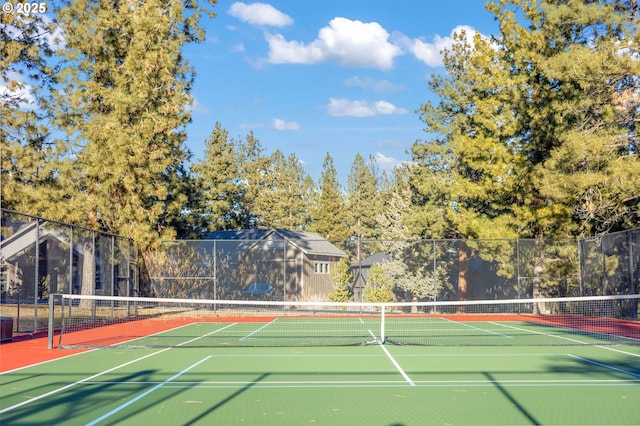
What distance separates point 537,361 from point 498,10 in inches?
943

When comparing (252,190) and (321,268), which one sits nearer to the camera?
(321,268)

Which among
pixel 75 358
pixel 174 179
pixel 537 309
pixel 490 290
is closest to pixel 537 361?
pixel 75 358

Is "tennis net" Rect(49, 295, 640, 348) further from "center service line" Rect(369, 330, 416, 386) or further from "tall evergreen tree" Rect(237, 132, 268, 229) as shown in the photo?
"tall evergreen tree" Rect(237, 132, 268, 229)

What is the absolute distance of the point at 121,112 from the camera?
28203 millimetres

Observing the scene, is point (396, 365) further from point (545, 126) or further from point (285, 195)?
point (285, 195)

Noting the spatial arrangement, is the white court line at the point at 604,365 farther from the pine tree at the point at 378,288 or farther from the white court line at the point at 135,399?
the pine tree at the point at 378,288

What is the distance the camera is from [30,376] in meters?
11.4

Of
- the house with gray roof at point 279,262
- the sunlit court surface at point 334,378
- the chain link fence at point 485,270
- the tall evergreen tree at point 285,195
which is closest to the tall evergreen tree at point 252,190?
the tall evergreen tree at point 285,195

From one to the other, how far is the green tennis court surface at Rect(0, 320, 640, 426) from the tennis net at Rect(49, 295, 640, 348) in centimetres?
134

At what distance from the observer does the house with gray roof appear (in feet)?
121

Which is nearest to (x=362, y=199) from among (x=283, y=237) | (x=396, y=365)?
(x=283, y=237)

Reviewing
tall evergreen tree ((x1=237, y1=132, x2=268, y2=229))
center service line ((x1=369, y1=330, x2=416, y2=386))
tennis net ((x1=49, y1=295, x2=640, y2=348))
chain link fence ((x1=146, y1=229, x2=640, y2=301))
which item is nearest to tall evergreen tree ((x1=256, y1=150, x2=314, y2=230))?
tall evergreen tree ((x1=237, y1=132, x2=268, y2=229))

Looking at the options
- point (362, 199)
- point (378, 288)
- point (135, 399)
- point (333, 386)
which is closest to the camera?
point (135, 399)

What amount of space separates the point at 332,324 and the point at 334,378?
42.5 ft
